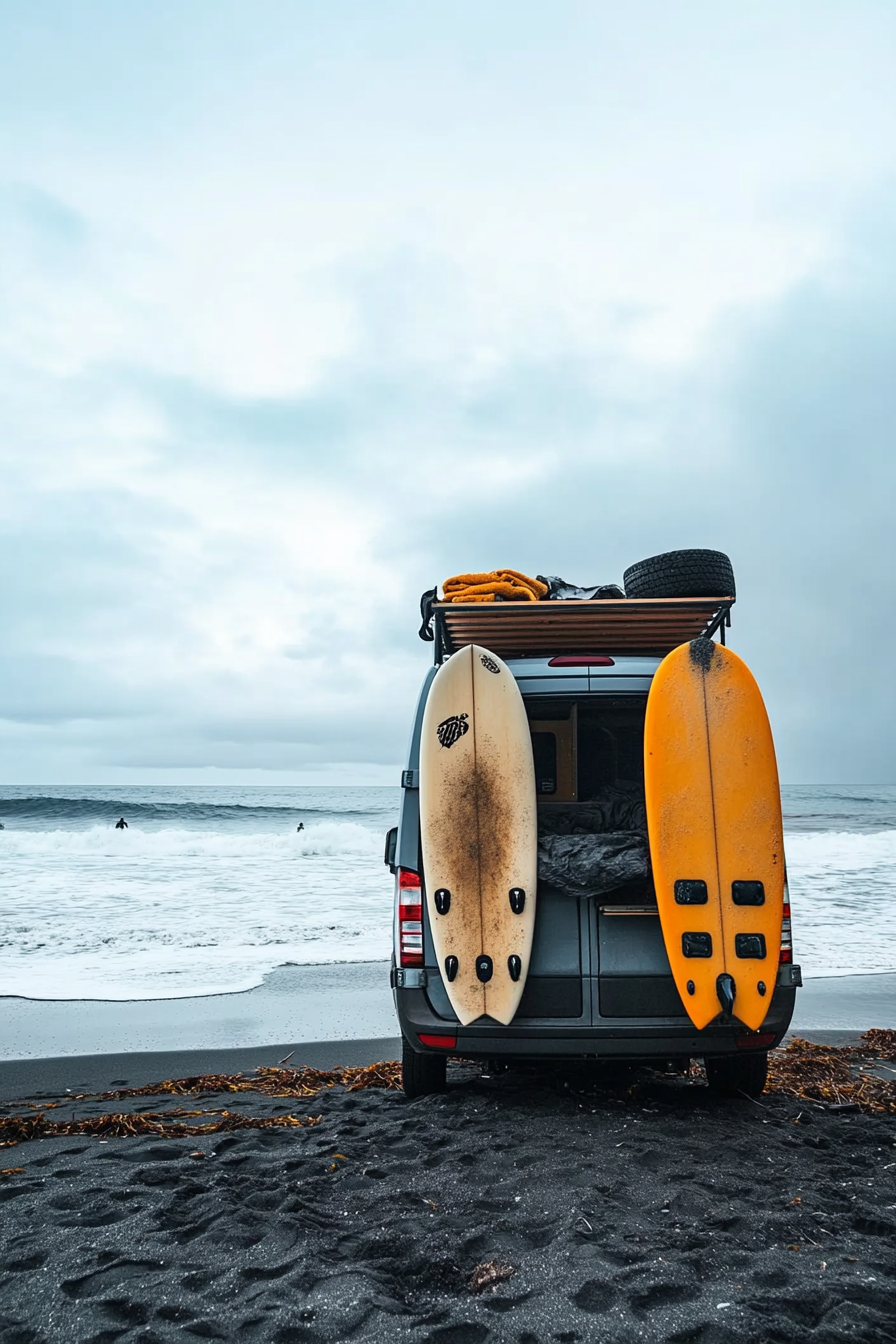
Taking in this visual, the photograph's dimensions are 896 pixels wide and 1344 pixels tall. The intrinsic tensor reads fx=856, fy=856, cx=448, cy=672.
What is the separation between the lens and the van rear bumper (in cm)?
359

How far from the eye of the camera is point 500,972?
368 cm

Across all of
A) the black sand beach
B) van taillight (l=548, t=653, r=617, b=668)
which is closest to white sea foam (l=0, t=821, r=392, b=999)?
the black sand beach

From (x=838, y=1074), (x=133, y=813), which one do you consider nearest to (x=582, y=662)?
(x=838, y=1074)

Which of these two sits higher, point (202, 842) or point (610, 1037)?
point (610, 1037)

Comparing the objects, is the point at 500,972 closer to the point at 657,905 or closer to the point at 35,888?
the point at 657,905

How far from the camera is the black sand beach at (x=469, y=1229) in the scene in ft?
7.06

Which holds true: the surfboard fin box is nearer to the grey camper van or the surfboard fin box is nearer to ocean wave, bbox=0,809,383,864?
the grey camper van

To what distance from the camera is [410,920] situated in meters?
3.87

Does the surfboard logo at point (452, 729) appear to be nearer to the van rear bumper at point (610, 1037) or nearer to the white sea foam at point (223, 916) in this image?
the van rear bumper at point (610, 1037)

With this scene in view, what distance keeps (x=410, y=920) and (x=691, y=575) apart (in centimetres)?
280

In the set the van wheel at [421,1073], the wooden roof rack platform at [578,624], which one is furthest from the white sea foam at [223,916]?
the wooden roof rack platform at [578,624]

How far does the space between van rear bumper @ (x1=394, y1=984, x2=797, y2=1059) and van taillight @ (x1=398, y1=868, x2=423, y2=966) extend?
235mm

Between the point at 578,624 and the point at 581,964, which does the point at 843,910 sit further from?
the point at 581,964

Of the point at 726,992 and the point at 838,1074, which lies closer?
the point at 726,992
